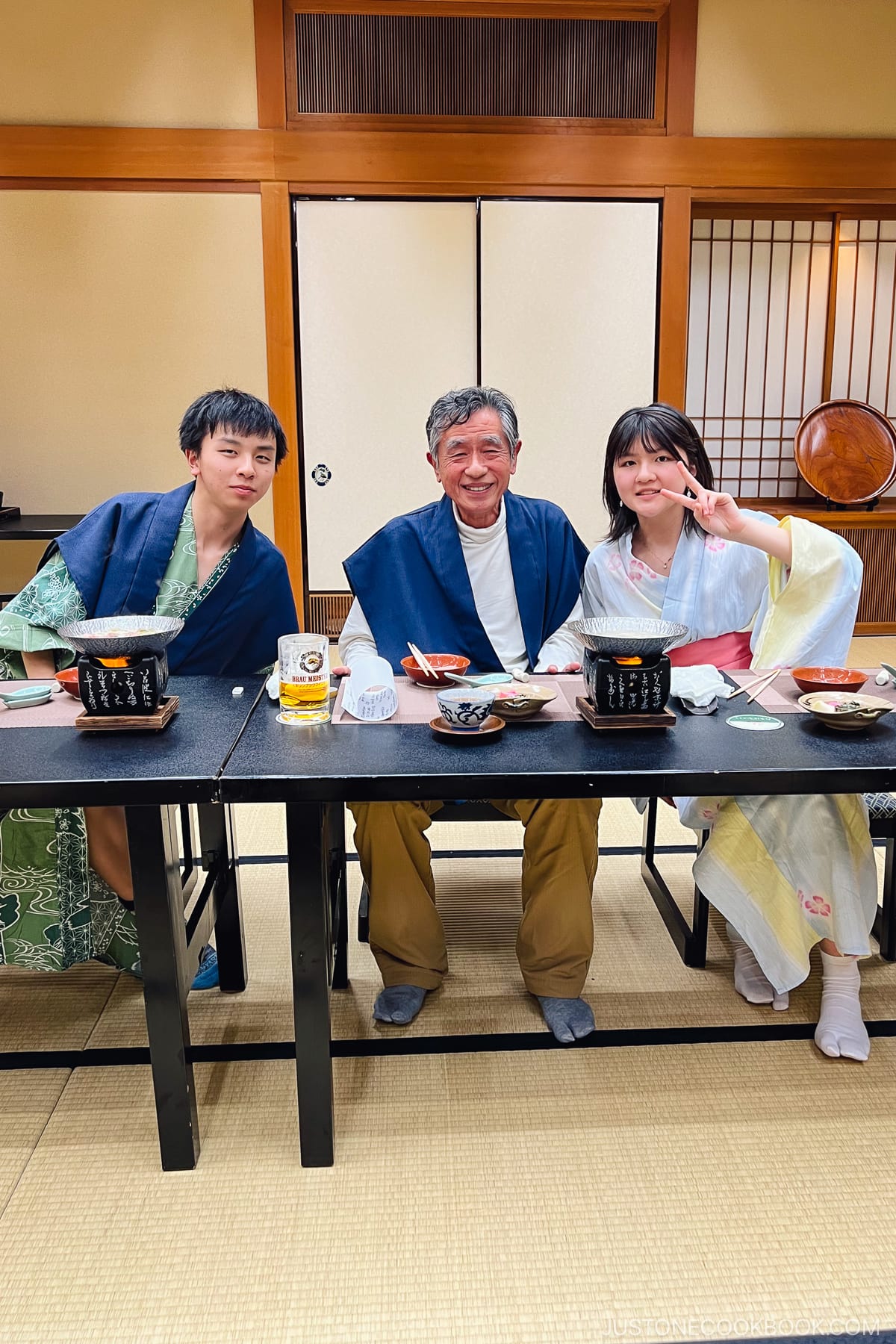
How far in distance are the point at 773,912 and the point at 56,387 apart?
4.38 meters

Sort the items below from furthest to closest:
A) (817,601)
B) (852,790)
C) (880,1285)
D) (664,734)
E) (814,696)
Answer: (817,601)
(814,696)
(664,734)
(852,790)
(880,1285)

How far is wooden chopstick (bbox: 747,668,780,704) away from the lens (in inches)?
73.5

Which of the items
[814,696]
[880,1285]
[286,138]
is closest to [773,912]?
[814,696]

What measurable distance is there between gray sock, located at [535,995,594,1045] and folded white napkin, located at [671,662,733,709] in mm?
676

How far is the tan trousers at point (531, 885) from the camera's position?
201 cm

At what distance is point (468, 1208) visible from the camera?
5.08 ft

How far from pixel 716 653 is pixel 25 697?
4.95 feet

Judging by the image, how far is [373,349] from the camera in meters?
4.96

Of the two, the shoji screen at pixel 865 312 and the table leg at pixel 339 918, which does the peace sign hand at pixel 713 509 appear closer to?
the table leg at pixel 339 918

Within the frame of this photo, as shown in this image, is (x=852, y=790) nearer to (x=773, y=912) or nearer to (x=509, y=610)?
(x=773, y=912)

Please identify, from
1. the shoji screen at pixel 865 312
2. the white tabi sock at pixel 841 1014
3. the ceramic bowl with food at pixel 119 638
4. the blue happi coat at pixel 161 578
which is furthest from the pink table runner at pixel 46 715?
the shoji screen at pixel 865 312

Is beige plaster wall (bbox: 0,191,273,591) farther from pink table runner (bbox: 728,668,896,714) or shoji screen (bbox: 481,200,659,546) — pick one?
pink table runner (bbox: 728,668,896,714)

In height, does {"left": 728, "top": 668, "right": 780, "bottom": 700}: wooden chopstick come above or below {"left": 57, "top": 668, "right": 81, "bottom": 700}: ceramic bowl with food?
below

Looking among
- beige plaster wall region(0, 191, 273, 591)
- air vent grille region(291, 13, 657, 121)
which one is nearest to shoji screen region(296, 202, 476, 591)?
beige plaster wall region(0, 191, 273, 591)
